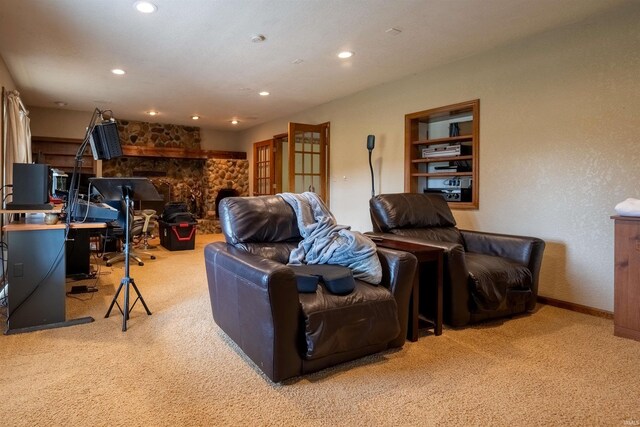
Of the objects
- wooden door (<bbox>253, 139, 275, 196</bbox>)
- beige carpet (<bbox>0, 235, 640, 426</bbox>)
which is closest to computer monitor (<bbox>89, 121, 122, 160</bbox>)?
beige carpet (<bbox>0, 235, 640, 426</bbox>)

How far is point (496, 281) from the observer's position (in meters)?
2.68

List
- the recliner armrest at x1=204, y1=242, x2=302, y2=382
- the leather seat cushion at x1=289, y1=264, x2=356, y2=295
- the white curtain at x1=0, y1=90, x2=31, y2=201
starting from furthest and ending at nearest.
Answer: the white curtain at x1=0, y1=90, x2=31, y2=201
the leather seat cushion at x1=289, y1=264, x2=356, y2=295
the recliner armrest at x1=204, y1=242, x2=302, y2=382

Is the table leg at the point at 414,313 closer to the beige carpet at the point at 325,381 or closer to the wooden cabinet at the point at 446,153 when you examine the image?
the beige carpet at the point at 325,381

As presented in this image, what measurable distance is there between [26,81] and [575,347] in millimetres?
6598

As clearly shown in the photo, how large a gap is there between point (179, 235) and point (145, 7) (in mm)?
3757

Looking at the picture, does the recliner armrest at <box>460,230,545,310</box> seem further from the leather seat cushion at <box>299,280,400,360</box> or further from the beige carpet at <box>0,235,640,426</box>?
the leather seat cushion at <box>299,280,400,360</box>

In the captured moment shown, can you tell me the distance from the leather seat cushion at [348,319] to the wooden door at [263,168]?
5.63 metres

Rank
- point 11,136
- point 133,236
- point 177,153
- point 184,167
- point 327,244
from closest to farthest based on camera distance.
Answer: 1. point 327,244
2. point 11,136
3. point 133,236
4. point 177,153
5. point 184,167

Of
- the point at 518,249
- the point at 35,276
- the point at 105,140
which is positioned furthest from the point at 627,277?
the point at 35,276

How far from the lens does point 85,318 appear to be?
2.78m

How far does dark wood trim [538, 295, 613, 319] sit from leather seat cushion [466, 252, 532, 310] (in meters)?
0.61

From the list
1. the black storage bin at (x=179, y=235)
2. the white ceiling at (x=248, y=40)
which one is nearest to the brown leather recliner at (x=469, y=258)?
the white ceiling at (x=248, y=40)

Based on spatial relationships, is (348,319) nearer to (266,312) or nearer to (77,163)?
(266,312)

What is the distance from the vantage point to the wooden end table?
7.82 feet
